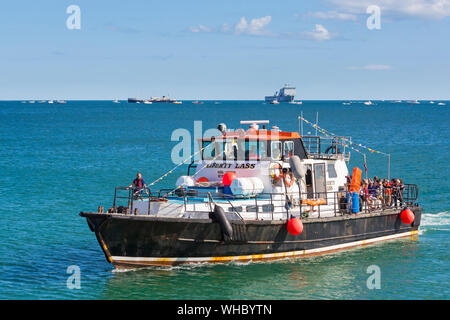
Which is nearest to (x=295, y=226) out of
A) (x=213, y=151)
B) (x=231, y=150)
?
(x=231, y=150)

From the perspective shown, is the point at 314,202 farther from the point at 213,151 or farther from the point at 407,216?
the point at 407,216

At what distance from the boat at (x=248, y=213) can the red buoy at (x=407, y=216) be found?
4cm

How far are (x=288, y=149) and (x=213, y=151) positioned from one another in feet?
8.82

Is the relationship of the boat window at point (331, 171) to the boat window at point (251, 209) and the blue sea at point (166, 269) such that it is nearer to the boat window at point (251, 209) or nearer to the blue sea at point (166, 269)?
the blue sea at point (166, 269)

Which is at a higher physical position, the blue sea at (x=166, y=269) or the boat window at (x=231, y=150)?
the boat window at (x=231, y=150)

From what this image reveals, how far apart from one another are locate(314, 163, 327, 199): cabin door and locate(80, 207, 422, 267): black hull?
4.79 ft

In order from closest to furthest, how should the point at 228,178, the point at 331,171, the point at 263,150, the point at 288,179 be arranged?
the point at 228,178, the point at 288,179, the point at 263,150, the point at 331,171

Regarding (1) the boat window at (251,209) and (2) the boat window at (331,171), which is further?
(2) the boat window at (331,171)

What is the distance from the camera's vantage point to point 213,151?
23.0 metres

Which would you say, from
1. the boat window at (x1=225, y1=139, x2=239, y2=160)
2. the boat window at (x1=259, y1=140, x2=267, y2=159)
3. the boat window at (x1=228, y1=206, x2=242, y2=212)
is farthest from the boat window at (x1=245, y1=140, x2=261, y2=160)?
the boat window at (x1=228, y1=206, x2=242, y2=212)

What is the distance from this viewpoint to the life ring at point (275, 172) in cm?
2177

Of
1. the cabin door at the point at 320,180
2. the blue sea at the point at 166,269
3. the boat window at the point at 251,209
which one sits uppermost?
the cabin door at the point at 320,180

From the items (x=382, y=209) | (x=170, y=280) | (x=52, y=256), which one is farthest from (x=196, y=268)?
(x=382, y=209)

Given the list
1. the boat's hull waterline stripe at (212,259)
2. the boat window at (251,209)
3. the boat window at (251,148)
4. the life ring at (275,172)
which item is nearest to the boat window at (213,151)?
the boat window at (251,148)
